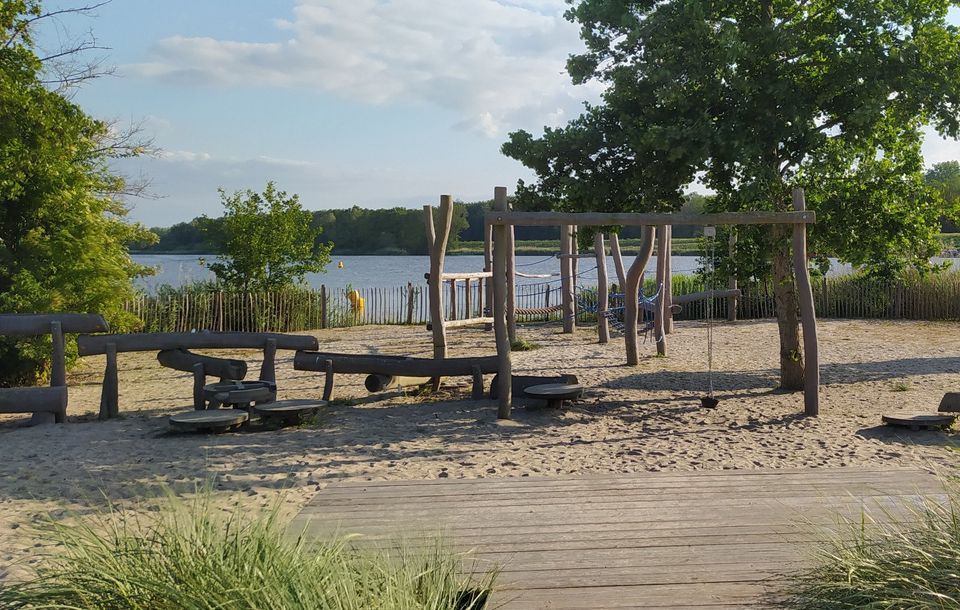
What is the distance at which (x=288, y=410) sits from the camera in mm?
8992

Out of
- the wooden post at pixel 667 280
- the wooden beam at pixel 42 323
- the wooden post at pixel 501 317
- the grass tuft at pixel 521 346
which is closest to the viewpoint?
the wooden post at pixel 501 317

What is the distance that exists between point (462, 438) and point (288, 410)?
77.8 inches

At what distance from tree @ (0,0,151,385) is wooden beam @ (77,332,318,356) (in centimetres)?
252

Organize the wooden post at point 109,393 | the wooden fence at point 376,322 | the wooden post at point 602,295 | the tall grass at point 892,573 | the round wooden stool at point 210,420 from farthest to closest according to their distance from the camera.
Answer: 1. the wooden fence at point 376,322
2. the wooden post at point 602,295
3. the wooden post at point 109,393
4. the round wooden stool at point 210,420
5. the tall grass at point 892,573

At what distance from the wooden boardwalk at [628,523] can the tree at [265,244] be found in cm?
1789

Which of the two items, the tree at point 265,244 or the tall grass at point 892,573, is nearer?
the tall grass at point 892,573

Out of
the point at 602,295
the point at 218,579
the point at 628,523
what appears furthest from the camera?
the point at 602,295

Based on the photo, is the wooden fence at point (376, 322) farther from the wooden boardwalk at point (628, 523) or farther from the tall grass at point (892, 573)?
the tall grass at point (892, 573)

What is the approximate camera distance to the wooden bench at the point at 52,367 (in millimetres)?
9414

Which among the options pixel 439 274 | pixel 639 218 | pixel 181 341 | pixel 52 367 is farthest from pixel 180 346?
pixel 639 218

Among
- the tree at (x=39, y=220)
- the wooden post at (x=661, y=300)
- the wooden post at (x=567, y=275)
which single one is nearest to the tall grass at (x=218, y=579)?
the tree at (x=39, y=220)

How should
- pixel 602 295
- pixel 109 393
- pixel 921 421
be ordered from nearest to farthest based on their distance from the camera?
pixel 921 421, pixel 109 393, pixel 602 295

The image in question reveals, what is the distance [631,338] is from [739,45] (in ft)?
19.5

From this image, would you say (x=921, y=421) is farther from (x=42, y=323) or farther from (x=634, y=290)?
(x=42, y=323)
